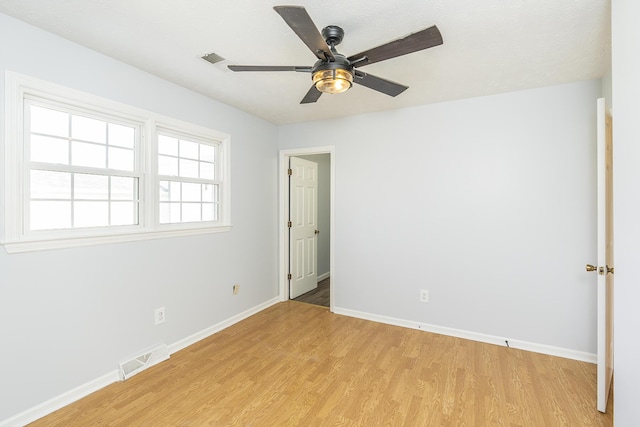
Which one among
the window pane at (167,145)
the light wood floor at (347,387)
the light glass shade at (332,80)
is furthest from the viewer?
the window pane at (167,145)

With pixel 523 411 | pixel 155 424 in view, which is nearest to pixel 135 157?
pixel 155 424

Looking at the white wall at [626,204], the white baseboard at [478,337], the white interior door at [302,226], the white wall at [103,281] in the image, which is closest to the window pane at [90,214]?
the white wall at [103,281]

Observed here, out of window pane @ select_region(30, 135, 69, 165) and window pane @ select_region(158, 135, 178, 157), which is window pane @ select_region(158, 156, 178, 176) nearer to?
window pane @ select_region(158, 135, 178, 157)

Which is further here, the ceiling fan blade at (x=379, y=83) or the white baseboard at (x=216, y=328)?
the white baseboard at (x=216, y=328)

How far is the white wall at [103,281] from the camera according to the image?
1.80 m

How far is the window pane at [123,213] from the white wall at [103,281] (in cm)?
22

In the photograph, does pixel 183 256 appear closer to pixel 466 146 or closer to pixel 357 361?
pixel 357 361

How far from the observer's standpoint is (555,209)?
105 inches

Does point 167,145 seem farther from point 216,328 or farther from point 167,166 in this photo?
point 216,328

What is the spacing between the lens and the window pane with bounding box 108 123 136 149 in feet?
7.68

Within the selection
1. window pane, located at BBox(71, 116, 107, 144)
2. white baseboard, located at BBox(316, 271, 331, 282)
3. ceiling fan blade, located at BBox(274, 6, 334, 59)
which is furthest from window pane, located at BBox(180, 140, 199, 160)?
white baseboard, located at BBox(316, 271, 331, 282)

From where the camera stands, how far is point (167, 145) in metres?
2.77

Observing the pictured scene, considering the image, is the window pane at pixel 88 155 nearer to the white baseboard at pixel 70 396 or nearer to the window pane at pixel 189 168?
the window pane at pixel 189 168

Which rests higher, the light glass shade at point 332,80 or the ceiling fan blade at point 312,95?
the ceiling fan blade at point 312,95
